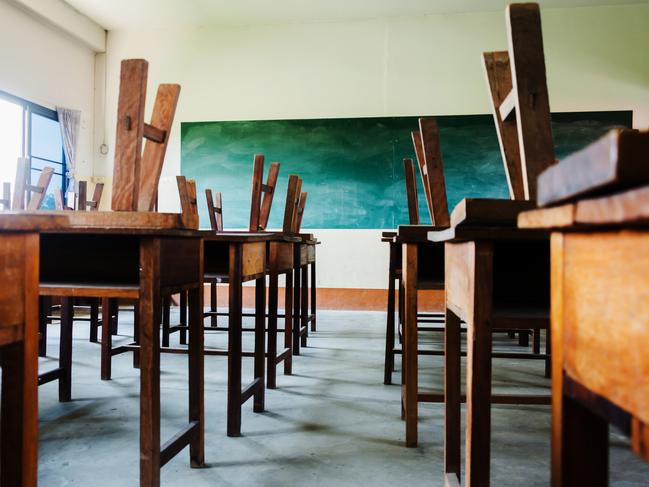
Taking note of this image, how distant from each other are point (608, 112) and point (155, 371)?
6.19 meters

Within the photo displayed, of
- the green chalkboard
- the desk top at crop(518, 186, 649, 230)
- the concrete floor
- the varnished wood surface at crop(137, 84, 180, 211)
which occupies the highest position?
the green chalkboard

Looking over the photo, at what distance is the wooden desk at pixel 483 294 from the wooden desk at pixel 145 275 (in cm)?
73

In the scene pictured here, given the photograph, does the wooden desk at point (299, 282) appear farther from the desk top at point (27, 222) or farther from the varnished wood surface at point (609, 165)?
the varnished wood surface at point (609, 165)

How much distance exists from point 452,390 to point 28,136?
6139mm

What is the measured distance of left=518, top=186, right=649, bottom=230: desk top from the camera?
1.09 ft

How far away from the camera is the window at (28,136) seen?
5.74m

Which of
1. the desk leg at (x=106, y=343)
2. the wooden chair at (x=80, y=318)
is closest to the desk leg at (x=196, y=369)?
the desk leg at (x=106, y=343)

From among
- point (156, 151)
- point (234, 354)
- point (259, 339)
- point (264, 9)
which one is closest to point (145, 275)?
point (156, 151)

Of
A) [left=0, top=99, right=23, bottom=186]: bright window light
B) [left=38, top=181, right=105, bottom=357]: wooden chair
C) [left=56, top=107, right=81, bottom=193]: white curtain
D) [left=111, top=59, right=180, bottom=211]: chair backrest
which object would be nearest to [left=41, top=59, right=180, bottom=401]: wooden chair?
[left=111, top=59, right=180, bottom=211]: chair backrest

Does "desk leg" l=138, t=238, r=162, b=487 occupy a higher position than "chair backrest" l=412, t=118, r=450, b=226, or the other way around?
"chair backrest" l=412, t=118, r=450, b=226

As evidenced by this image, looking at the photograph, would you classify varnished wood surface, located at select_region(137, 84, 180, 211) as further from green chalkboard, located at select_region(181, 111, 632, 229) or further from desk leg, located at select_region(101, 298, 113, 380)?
green chalkboard, located at select_region(181, 111, 632, 229)

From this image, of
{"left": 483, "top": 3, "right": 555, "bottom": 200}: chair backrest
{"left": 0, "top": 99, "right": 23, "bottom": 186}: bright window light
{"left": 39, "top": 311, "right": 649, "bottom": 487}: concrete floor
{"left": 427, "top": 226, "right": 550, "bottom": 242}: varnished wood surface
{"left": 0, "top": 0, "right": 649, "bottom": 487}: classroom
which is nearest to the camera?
{"left": 0, "top": 0, "right": 649, "bottom": 487}: classroom

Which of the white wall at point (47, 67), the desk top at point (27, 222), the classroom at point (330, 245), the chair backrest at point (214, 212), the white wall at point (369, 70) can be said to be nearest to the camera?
the classroom at point (330, 245)

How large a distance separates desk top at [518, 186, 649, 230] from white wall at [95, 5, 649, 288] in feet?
19.1
